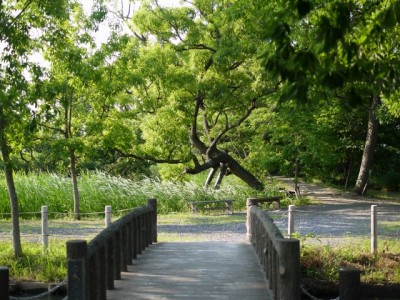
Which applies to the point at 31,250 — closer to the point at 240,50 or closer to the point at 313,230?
the point at 313,230

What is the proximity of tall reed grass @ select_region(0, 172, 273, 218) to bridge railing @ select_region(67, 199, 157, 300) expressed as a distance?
10871 mm

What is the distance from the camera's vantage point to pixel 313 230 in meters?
17.8

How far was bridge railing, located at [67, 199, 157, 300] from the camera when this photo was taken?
5.84 m

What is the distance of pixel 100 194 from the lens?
76.1 feet

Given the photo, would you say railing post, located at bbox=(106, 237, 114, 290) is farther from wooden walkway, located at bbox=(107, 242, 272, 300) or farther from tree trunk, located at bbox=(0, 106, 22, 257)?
tree trunk, located at bbox=(0, 106, 22, 257)

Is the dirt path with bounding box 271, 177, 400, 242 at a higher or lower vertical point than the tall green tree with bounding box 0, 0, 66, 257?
lower

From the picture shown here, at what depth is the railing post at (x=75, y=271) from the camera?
5.82 m

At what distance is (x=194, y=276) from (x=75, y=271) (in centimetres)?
296

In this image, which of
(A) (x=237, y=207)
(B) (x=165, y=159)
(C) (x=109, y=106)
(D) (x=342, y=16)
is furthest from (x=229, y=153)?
(D) (x=342, y=16)

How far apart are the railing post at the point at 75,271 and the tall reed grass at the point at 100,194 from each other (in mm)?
16288

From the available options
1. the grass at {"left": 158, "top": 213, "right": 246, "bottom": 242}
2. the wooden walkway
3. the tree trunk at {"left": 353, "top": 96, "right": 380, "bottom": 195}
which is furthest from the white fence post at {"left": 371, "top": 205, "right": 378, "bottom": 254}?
the tree trunk at {"left": 353, "top": 96, "right": 380, "bottom": 195}

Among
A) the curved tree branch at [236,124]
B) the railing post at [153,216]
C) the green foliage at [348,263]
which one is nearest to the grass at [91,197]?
the curved tree branch at [236,124]

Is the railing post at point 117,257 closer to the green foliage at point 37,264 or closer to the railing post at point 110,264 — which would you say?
the railing post at point 110,264

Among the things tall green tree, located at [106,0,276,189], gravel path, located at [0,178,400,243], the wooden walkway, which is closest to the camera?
the wooden walkway
